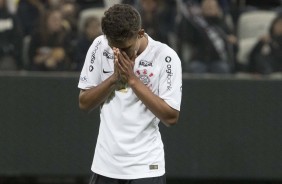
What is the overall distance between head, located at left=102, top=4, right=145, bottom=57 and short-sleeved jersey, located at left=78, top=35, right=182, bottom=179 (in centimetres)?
27

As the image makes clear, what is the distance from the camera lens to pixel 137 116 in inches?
190

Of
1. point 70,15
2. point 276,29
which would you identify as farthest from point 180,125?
point 70,15

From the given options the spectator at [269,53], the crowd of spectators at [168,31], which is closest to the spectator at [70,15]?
the crowd of spectators at [168,31]

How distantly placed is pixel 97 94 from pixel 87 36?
3.90 m

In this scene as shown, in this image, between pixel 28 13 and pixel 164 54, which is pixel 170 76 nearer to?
pixel 164 54

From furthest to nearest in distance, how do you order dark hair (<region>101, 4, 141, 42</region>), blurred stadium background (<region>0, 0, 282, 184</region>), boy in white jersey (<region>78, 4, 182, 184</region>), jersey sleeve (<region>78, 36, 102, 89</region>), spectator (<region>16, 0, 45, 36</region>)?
1. blurred stadium background (<region>0, 0, 282, 184</region>)
2. spectator (<region>16, 0, 45, 36</region>)
3. jersey sleeve (<region>78, 36, 102, 89</region>)
4. boy in white jersey (<region>78, 4, 182, 184</region>)
5. dark hair (<region>101, 4, 141, 42</region>)

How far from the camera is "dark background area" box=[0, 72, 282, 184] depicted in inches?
348

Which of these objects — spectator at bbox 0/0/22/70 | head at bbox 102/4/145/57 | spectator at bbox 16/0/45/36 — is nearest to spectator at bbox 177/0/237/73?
spectator at bbox 16/0/45/36

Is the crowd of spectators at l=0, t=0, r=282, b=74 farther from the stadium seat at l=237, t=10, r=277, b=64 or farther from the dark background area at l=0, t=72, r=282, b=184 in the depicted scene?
the dark background area at l=0, t=72, r=282, b=184

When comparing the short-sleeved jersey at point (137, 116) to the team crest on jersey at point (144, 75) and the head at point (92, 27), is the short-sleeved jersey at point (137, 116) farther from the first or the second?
the head at point (92, 27)

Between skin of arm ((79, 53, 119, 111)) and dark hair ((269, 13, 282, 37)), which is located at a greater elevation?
skin of arm ((79, 53, 119, 111))

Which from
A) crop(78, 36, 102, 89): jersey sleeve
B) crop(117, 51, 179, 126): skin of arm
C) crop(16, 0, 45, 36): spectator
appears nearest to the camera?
crop(117, 51, 179, 126): skin of arm

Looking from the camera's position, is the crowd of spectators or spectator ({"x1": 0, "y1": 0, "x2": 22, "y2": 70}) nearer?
the crowd of spectators

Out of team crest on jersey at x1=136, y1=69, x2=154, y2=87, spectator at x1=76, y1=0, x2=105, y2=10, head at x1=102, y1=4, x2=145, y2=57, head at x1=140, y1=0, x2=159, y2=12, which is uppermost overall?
head at x1=102, y1=4, x2=145, y2=57
